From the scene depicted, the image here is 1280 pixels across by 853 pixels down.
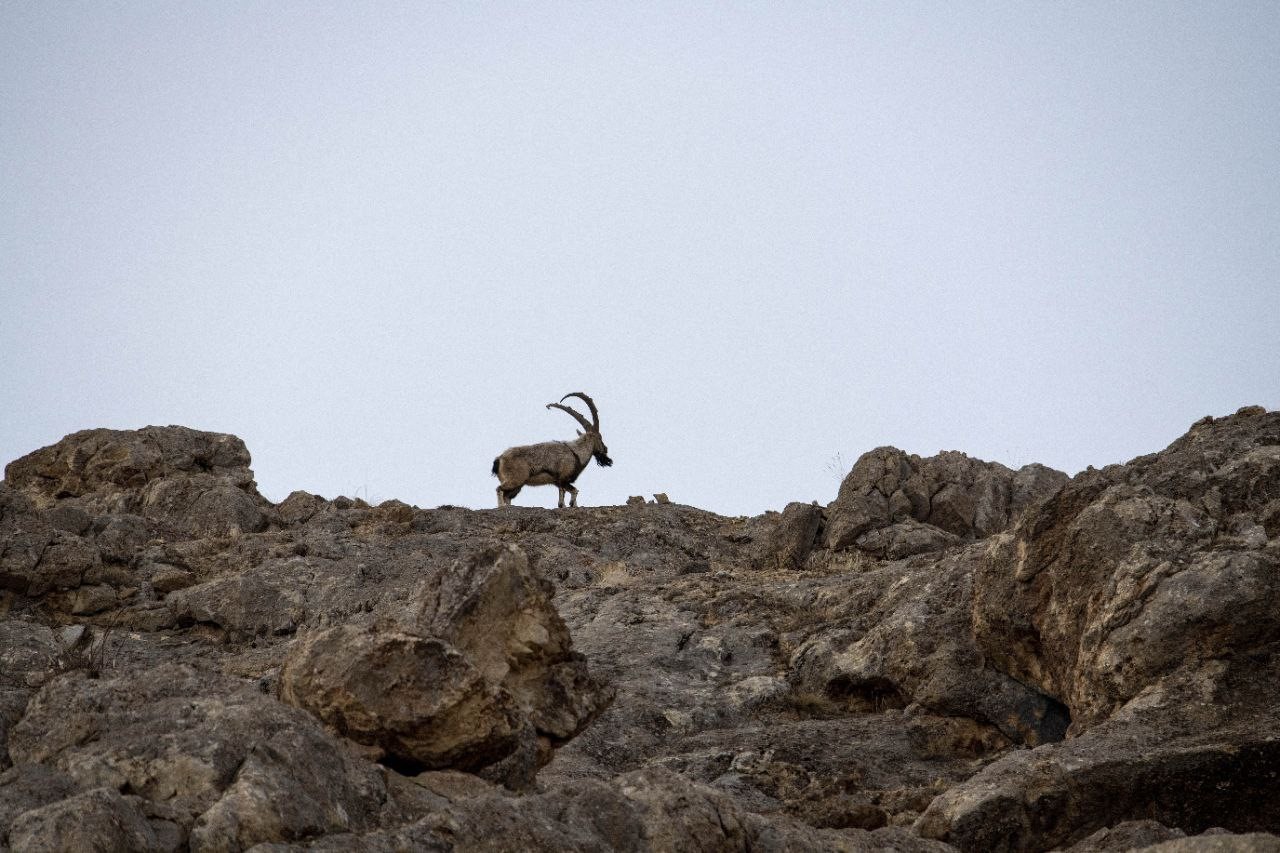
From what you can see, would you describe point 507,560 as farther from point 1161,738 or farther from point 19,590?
point 19,590

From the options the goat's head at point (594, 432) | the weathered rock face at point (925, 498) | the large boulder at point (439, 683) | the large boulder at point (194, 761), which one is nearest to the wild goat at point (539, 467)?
the goat's head at point (594, 432)

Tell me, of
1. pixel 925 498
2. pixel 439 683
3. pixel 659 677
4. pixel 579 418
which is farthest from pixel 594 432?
pixel 439 683

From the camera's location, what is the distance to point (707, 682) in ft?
45.5

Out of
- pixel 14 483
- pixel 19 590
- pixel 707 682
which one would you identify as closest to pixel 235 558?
pixel 19 590

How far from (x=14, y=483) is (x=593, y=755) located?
18.1m

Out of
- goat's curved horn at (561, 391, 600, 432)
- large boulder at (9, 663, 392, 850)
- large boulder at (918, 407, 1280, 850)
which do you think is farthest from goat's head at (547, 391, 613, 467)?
large boulder at (9, 663, 392, 850)

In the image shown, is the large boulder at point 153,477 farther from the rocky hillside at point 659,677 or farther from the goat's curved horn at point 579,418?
the goat's curved horn at point 579,418

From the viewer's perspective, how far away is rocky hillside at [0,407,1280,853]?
6.62 metres

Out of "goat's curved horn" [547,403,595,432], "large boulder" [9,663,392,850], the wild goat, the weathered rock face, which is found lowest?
"large boulder" [9,663,392,850]

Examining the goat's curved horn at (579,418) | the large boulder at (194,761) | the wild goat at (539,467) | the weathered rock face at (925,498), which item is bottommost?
the large boulder at (194,761)

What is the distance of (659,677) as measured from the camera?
13.9 m

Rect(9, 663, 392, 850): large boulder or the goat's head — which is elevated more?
the goat's head

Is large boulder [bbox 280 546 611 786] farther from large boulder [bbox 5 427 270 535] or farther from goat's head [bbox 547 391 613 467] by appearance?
goat's head [bbox 547 391 613 467]

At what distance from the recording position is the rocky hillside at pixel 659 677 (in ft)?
21.7
